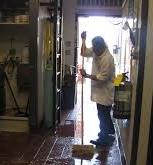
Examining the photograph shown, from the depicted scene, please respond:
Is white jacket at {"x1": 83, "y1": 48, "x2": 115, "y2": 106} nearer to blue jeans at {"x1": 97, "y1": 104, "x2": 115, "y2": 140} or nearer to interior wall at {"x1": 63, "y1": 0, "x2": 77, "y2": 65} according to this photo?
blue jeans at {"x1": 97, "y1": 104, "x2": 115, "y2": 140}

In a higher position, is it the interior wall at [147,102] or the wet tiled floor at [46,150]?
the interior wall at [147,102]

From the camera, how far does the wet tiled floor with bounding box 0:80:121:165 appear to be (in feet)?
12.6

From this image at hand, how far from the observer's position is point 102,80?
14.3 ft

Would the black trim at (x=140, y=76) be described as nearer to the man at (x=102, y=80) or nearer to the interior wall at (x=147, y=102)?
the interior wall at (x=147, y=102)

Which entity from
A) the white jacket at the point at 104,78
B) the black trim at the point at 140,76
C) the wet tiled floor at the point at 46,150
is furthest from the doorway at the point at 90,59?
the black trim at the point at 140,76

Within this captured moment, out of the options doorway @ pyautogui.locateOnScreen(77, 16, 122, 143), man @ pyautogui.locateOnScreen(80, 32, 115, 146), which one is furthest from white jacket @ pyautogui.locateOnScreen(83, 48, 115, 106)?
doorway @ pyautogui.locateOnScreen(77, 16, 122, 143)

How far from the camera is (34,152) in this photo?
411 centimetres

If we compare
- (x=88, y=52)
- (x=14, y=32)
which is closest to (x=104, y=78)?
(x=88, y=52)

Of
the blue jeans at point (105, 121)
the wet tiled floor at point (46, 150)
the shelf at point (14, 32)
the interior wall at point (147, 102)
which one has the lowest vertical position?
the wet tiled floor at point (46, 150)

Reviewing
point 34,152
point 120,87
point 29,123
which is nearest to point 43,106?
point 29,123

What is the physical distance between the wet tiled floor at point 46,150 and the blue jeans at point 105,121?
0.64 ft

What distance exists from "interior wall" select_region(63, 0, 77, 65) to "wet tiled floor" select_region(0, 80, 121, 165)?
2.41 metres

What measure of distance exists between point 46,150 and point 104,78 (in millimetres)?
1224

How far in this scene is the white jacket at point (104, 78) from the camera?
14.3 feet
